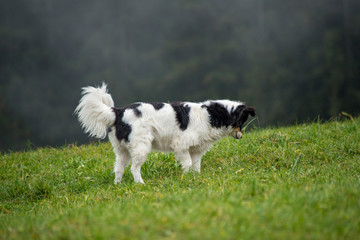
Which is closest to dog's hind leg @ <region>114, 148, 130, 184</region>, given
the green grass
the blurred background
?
the green grass

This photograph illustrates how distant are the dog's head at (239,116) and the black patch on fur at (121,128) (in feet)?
6.04

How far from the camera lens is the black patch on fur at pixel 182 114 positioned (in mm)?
6221

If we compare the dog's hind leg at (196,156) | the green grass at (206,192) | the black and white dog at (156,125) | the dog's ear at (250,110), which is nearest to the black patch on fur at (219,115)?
the black and white dog at (156,125)

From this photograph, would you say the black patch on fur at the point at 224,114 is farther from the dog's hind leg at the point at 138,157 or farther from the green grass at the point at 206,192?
the dog's hind leg at the point at 138,157

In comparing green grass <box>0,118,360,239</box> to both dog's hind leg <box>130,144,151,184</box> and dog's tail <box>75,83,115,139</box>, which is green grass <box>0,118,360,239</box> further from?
dog's tail <box>75,83,115,139</box>

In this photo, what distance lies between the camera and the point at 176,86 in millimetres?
29906

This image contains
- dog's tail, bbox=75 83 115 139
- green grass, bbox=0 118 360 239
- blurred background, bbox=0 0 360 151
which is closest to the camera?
green grass, bbox=0 118 360 239

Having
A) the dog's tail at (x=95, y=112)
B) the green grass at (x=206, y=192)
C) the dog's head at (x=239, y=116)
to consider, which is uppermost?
the dog's tail at (x=95, y=112)

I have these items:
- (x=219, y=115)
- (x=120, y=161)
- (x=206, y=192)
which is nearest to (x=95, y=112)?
(x=120, y=161)

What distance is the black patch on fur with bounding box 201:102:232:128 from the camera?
6484 millimetres

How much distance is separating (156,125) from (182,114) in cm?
50

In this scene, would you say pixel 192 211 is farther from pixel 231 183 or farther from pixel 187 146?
pixel 187 146

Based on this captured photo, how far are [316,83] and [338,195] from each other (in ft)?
81.3

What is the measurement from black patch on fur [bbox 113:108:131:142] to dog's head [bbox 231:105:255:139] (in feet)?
6.04
